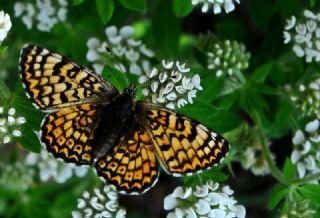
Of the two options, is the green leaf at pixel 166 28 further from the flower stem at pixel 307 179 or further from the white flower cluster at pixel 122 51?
the flower stem at pixel 307 179

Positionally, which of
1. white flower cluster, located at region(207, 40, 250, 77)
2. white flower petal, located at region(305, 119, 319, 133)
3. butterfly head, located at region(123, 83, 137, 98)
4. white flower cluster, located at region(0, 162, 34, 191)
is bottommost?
white flower cluster, located at region(0, 162, 34, 191)

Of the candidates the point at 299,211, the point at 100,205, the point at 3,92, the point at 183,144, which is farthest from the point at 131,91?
the point at 299,211

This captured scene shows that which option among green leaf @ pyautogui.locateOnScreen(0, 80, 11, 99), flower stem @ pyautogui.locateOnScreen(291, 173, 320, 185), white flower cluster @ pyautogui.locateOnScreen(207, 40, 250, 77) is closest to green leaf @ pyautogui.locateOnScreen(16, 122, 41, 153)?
green leaf @ pyautogui.locateOnScreen(0, 80, 11, 99)

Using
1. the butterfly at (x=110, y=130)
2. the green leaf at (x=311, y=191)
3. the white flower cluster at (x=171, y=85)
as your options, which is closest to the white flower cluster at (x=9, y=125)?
the butterfly at (x=110, y=130)

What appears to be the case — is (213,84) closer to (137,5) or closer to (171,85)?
(171,85)

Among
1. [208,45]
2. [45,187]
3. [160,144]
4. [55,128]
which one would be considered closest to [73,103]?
[55,128]

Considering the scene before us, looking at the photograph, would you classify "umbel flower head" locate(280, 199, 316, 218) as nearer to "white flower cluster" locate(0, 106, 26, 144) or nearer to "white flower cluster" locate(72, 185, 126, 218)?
"white flower cluster" locate(72, 185, 126, 218)

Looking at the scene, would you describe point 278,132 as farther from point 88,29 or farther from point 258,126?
point 88,29
